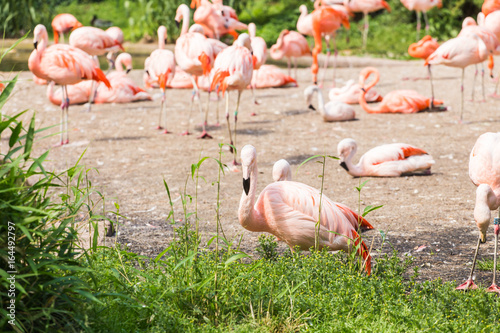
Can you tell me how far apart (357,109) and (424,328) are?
7.04 metres

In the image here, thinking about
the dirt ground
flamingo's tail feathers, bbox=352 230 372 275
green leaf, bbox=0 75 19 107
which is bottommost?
the dirt ground

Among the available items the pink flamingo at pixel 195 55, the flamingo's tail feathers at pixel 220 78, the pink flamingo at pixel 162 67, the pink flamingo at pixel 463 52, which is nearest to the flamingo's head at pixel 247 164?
the flamingo's tail feathers at pixel 220 78

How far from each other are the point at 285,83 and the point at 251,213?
27.1 feet

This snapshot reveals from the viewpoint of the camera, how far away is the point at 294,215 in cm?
356

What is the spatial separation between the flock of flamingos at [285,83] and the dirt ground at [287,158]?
0.24 meters

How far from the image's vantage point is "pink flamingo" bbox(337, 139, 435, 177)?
571 cm

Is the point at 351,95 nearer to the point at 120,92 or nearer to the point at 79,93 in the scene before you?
the point at 120,92

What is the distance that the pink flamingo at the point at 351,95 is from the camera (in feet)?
31.5

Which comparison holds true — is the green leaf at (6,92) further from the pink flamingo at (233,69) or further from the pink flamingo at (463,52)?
the pink flamingo at (463,52)

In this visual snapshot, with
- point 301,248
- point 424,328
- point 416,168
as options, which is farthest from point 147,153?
point 424,328

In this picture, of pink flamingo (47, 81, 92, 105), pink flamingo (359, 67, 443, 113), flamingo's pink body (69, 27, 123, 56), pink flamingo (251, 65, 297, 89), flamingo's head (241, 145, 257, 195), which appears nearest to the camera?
flamingo's head (241, 145, 257, 195)

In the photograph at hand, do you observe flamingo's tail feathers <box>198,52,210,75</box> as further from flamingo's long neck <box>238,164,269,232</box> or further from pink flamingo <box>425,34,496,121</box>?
flamingo's long neck <box>238,164,269,232</box>

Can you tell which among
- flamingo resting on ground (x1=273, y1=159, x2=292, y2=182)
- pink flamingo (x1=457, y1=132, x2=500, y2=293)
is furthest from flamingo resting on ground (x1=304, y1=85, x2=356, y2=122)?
pink flamingo (x1=457, y1=132, x2=500, y2=293)

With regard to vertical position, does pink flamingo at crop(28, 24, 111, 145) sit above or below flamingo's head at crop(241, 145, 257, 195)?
above
